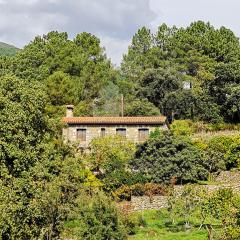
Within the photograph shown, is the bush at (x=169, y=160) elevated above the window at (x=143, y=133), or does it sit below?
below

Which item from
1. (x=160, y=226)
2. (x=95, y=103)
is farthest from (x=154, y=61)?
(x=160, y=226)

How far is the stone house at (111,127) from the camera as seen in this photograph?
45.1 metres

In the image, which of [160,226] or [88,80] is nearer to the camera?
[160,226]

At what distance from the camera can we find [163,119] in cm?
4494

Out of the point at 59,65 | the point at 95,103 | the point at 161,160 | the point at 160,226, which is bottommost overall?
the point at 160,226

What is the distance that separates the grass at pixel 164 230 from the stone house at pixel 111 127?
12.1m

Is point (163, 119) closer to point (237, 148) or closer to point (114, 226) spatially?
point (237, 148)

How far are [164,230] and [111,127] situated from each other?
16.2m

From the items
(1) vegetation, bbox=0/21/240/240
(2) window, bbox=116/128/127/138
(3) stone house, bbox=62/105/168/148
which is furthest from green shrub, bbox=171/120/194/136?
(2) window, bbox=116/128/127/138

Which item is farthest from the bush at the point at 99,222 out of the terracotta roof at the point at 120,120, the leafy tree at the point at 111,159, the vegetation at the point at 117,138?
the terracotta roof at the point at 120,120

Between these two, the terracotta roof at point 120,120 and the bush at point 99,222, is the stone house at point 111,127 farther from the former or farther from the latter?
the bush at point 99,222

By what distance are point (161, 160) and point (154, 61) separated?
23431mm

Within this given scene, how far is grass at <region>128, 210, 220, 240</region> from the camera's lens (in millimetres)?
28638

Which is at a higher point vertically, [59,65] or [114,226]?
[59,65]
